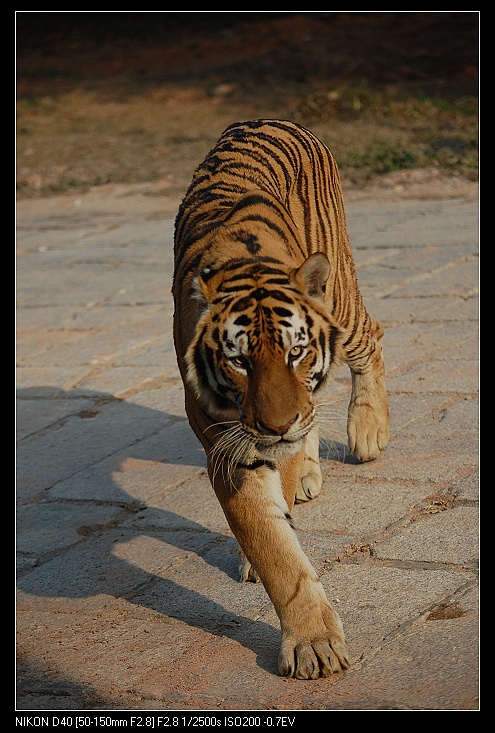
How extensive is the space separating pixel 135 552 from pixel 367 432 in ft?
3.47

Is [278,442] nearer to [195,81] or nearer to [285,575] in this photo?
[285,575]

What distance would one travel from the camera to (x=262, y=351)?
2.76m

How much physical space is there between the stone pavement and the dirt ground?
4.40 meters

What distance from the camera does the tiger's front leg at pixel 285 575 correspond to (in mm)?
2705

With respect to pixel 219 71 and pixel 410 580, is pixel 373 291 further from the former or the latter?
pixel 219 71

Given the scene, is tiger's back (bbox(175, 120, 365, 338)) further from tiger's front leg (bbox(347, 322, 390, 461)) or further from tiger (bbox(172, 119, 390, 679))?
tiger's front leg (bbox(347, 322, 390, 461))

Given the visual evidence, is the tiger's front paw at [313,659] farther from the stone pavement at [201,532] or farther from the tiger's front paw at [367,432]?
the tiger's front paw at [367,432]

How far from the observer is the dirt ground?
11.9 meters

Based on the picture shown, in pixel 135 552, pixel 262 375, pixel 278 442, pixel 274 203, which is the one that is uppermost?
pixel 274 203

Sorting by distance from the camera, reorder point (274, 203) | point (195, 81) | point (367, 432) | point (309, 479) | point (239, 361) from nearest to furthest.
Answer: point (239, 361) < point (274, 203) < point (309, 479) < point (367, 432) < point (195, 81)

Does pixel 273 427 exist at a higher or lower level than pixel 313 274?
lower

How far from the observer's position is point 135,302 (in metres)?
6.93

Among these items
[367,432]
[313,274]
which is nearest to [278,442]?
[313,274]

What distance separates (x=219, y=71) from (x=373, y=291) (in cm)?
1304
